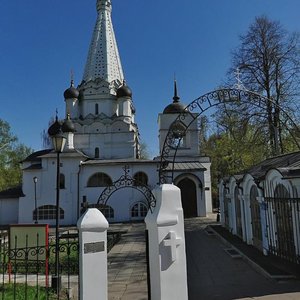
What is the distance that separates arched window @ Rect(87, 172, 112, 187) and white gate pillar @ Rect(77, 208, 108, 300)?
23.4m

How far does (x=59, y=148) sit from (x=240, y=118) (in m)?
15.8

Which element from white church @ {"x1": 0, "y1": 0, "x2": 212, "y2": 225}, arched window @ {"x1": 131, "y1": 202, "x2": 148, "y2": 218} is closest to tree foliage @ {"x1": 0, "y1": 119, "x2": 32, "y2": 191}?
white church @ {"x1": 0, "y1": 0, "x2": 212, "y2": 225}

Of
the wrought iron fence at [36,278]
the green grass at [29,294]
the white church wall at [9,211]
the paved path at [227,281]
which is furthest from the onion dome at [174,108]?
the green grass at [29,294]

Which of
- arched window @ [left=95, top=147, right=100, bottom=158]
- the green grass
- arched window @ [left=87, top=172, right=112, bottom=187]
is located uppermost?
arched window @ [left=95, top=147, right=100, bottom=158]

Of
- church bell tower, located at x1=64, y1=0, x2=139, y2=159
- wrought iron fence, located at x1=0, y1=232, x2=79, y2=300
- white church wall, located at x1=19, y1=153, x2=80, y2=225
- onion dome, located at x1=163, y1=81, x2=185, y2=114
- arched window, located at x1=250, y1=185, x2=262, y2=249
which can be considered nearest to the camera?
wrought iron fence, located at x1=0, y1=232, x2=79, y2=300

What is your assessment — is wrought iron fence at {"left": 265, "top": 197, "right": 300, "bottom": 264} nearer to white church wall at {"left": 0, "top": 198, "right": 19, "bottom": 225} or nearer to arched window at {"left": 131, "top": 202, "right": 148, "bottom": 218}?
arched window at {"left": 131, "top": 202, "right": 148, "bottom": 218}

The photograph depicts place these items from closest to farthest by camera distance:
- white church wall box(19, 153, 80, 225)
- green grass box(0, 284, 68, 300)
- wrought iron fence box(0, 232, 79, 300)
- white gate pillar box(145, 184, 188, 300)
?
white gate pillar box(145, 184, 188, 300) → wrought iron fence box(0, 232, 79, 300) → green grass box(0, 284, 68, 300) → white church wall box(19, 153, 80, 225)

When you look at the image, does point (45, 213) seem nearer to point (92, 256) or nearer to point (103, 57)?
point (103, 57)

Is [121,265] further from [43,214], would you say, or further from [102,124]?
[102,124]

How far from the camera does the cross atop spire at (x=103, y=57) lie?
3656 centimetres

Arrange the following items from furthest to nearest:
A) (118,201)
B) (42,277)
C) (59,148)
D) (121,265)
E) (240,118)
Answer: (118,201), (240,118), (121,265), (42,277), (59,148)

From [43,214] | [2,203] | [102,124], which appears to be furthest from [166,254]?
[102,124]

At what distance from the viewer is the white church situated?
2838cm

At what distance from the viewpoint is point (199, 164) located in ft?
97.9
